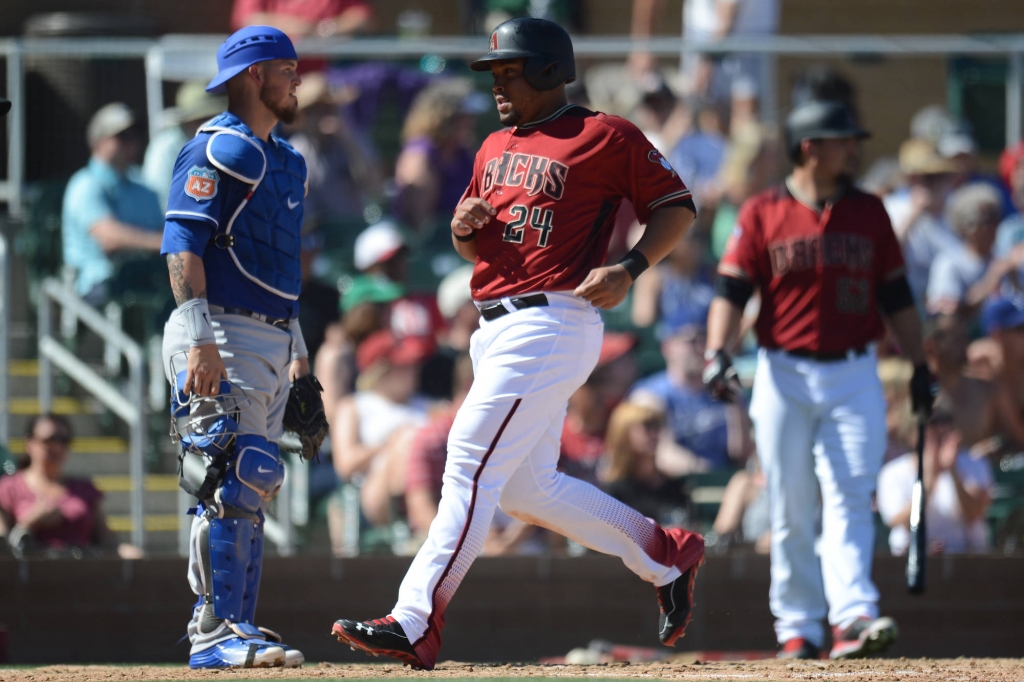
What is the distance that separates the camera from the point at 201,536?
4926 millimetres

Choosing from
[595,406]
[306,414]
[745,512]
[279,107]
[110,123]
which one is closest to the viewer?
[279,107]

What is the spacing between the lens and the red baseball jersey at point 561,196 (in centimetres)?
483

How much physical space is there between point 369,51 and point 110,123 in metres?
1.62

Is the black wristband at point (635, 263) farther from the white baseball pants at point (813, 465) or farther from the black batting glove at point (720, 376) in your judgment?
the white baseball pants at point (813, 465)

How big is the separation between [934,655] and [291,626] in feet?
10.1

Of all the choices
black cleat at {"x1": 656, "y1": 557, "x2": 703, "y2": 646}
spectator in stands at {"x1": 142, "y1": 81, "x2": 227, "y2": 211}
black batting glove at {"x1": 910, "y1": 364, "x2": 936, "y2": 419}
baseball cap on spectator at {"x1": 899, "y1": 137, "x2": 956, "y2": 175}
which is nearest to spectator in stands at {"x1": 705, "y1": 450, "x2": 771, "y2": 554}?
black batting glove at {"x1": 910, "y1": 364, "x2": 936, "y2": 419}

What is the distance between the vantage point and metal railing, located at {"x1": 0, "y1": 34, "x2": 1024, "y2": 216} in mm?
9414

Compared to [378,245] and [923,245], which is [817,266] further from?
[378,245]

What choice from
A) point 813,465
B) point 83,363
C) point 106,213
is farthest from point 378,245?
point 813,465

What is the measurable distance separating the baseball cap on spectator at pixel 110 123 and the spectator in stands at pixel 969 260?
15.4 ft

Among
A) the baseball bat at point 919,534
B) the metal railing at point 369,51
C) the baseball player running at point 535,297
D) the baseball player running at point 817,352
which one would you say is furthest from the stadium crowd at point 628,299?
the baseball player running at point 535,297

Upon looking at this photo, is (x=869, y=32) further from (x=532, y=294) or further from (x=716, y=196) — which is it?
(x=532, y=294)

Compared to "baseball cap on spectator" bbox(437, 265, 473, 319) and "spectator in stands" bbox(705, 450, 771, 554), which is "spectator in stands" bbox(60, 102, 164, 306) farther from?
"spectator in stands" bbox(705, 450, 771, 554)

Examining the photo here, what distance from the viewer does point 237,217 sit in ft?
16.3
